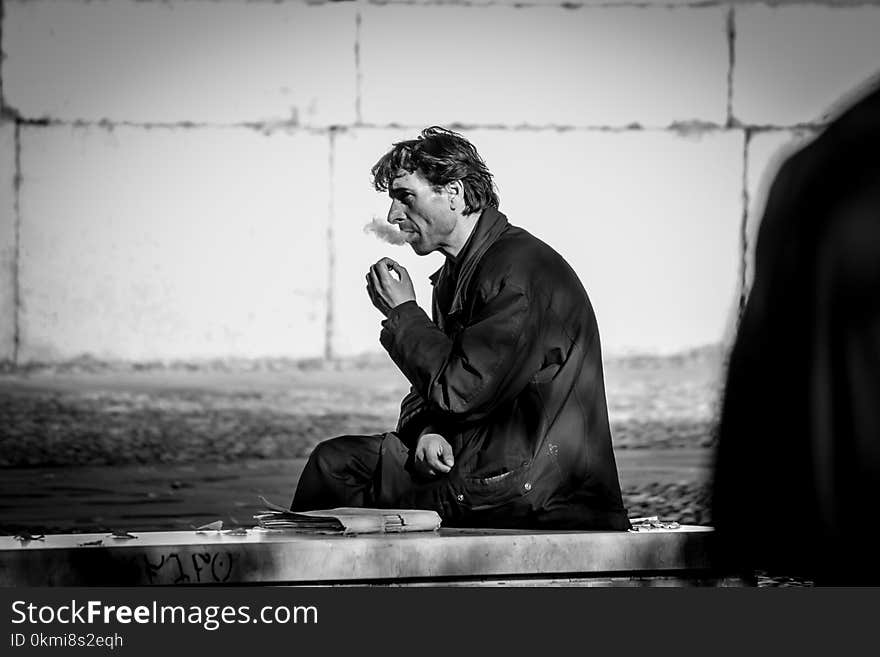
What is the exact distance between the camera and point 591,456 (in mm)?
3225

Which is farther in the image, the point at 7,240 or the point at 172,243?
the point at 172,243

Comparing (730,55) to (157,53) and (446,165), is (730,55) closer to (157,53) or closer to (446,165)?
(157,53)

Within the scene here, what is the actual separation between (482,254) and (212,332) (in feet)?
9.09

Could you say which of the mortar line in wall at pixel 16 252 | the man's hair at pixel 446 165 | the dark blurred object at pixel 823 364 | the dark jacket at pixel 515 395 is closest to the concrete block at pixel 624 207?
the mortar line in wall at pixel 16 252

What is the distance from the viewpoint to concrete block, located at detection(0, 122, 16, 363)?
5.67m

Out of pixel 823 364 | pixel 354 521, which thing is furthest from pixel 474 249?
pixel 823 364

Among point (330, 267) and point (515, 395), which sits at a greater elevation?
point (330, 267)

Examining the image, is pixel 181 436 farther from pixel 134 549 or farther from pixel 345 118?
pixel 134 549

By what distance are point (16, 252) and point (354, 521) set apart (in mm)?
3265

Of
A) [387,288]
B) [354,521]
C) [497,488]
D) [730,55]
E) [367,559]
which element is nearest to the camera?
[367,559]

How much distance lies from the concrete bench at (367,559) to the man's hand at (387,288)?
0.57 metres

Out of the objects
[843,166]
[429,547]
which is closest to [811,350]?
[843,166]

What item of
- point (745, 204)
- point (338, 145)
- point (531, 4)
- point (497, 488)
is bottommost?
point (497, 488)

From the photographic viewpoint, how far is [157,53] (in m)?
5.76
